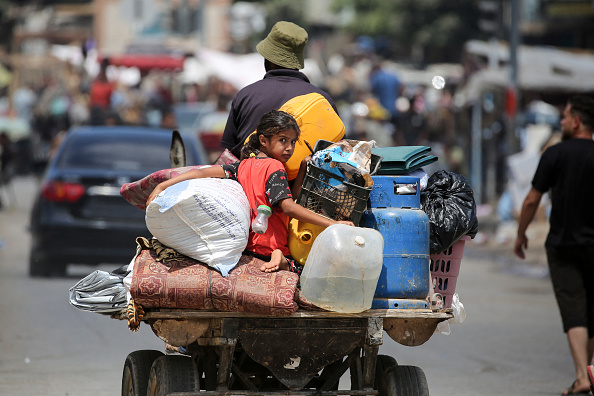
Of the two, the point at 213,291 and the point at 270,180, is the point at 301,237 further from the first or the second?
the point at 213,291

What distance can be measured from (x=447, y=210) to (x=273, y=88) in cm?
117

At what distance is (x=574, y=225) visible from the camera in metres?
7.15

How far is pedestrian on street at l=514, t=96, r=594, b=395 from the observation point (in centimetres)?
707

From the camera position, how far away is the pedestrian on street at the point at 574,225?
7.07m

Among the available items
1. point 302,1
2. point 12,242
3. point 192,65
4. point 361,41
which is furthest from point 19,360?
point 302,1

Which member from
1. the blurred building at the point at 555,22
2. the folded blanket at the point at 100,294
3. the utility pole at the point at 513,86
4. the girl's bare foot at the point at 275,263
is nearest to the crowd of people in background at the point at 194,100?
the utility pole at the point at 513,86

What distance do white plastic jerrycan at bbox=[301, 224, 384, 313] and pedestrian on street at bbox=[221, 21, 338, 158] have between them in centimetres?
115

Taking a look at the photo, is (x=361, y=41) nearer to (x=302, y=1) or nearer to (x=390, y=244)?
(x=302, y=1)

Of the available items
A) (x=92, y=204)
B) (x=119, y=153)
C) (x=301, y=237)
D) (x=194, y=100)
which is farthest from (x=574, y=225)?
(x=194, y=100)

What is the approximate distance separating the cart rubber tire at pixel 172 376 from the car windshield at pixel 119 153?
693 centimetres

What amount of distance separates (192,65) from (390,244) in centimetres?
3641

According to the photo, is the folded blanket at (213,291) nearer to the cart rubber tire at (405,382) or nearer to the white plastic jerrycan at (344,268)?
the white plastic jerrycan at (344,268)

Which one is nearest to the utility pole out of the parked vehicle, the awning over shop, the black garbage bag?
the parked vehicle

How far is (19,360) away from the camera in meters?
8.03
